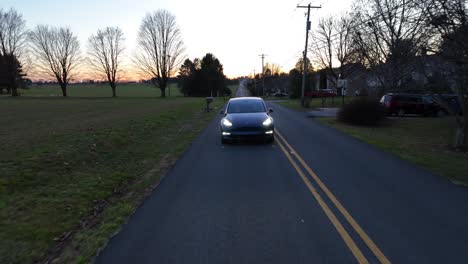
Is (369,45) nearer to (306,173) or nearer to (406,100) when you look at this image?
(406,100)

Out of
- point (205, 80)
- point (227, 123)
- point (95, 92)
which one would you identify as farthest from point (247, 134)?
point (95, 92)

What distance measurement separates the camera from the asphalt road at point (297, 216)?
3805 millimetres

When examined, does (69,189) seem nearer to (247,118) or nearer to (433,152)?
(247,118)

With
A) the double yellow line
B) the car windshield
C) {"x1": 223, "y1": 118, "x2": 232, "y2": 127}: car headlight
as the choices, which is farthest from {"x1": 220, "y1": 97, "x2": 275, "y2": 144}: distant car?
the double yellow line

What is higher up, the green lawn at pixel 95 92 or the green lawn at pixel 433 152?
the green lawn at pixel 95 92

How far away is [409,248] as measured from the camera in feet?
12.7

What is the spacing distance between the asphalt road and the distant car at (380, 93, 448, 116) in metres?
17.1

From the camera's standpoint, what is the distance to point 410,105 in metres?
23.9

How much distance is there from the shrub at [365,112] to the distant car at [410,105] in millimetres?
4851

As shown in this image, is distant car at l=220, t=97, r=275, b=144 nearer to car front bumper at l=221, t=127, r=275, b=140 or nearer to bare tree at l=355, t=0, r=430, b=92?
car front bumper at l=221, t=127, r=275, b=140

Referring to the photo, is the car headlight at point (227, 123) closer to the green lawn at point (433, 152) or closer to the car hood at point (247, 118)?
the car hood at point (247, 118)

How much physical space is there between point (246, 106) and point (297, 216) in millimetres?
8071

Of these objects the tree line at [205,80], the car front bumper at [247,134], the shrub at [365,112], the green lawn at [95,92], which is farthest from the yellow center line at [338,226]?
the tree line at [205,80]

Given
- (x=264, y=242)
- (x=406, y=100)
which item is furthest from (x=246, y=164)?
(x=406, y=100)
